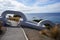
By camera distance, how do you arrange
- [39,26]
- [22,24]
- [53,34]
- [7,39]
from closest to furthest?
[7,39], [53,34], [39,26], [22,24]

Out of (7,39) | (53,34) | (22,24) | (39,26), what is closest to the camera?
(7,39)

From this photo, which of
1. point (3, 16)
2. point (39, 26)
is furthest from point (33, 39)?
point (3, 16)

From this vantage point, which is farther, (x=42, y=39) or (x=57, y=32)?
(x=57, y=32)

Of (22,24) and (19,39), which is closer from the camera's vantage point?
(19,39)

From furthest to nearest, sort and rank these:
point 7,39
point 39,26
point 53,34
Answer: point 39,26 < point 53,34 < point 7,39

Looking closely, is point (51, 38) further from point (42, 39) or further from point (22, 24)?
point (22, 24)

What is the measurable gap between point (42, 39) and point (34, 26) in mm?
13247

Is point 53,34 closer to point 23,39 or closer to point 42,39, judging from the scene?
point 42,39

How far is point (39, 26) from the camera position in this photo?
2884 cm

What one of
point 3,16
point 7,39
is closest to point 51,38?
point 7,39

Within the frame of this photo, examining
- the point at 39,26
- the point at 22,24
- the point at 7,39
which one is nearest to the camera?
the point at 7,39

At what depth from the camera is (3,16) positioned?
109 ft

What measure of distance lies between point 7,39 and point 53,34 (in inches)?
168

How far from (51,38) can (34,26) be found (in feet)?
41.4
